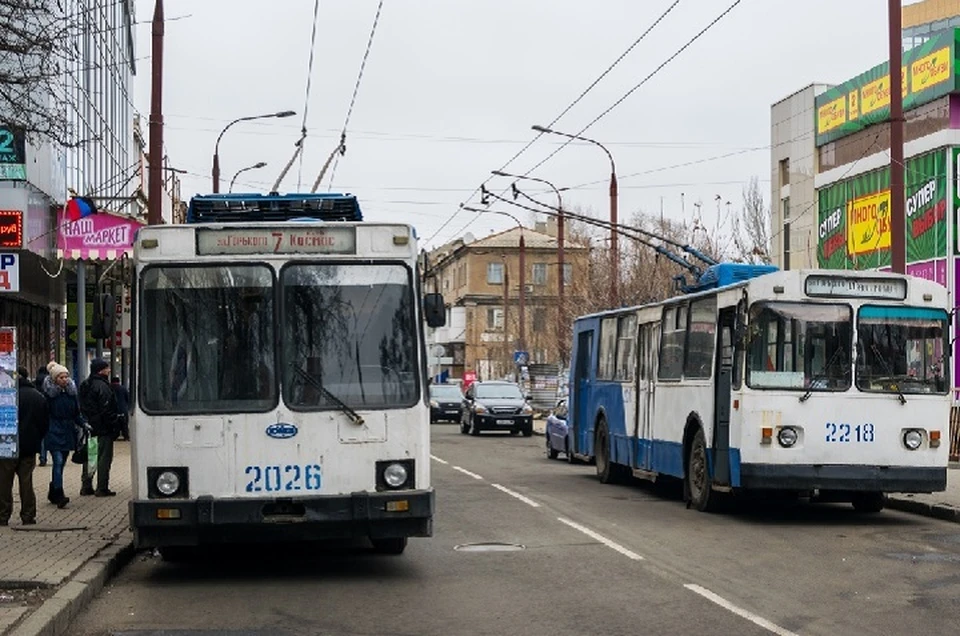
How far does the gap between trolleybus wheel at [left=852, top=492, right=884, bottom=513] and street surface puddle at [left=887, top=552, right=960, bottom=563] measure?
4.53m

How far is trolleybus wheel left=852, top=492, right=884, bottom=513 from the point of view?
64.2ft

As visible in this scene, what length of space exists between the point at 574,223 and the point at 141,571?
71812 millimetres

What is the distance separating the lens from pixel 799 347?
59.0ft

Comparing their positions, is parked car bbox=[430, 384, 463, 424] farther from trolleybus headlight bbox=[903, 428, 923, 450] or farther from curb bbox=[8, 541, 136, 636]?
curb bbox=[8, 541, 136, 636]

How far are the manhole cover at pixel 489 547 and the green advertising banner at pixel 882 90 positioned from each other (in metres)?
26.2

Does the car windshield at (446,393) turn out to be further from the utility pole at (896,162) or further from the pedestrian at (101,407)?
the pedestrian at (101,407)

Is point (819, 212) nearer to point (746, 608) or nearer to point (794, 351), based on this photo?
point (794, 351)

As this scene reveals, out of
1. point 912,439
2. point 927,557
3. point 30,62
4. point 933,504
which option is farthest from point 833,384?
point 30,62

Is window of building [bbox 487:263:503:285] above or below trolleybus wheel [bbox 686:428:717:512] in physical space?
above

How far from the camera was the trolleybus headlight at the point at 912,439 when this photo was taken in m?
17.9

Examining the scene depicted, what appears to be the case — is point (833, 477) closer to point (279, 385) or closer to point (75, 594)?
point (279, 385)

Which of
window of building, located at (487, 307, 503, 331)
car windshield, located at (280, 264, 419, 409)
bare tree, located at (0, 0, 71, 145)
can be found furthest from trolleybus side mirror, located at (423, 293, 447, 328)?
window of building, located at (487, 307, 503, 331)

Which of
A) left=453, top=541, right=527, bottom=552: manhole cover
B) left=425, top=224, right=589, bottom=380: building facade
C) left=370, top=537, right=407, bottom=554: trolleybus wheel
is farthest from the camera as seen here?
left=425, top=224, right=589, bottom=380: building facade

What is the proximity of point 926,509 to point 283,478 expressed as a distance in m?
9.67
